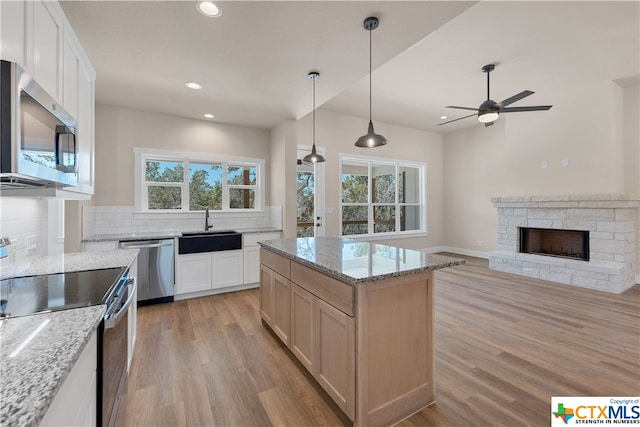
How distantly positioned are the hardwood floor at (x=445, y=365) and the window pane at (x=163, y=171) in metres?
1.88

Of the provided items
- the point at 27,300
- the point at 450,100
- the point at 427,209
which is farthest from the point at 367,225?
the point at 27,300

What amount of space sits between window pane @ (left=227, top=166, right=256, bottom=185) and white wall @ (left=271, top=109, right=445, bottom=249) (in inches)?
16.5

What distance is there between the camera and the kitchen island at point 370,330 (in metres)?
1.50

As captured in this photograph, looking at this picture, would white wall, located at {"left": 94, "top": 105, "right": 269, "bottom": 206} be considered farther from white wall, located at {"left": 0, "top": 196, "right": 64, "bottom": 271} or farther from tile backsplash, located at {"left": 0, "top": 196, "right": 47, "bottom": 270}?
tile backsplash, located at {"left": 0, "top": 196, "right": 47, "bottom": 270}

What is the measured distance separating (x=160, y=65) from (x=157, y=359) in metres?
2.72

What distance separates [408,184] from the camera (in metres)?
6.68

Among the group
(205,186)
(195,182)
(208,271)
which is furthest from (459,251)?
(195,182)

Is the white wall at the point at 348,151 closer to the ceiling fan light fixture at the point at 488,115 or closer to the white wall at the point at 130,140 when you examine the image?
the white wall at the point at 130,140

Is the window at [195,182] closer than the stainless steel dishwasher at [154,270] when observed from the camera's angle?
No

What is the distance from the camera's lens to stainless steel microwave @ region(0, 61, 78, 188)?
987mm

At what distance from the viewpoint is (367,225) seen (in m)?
5.95

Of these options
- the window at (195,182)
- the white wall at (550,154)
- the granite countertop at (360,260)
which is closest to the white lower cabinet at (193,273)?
the window at (195,182)

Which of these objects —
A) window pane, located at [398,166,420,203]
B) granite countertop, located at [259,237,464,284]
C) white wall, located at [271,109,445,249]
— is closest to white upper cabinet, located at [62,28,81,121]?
granite countertop, located at [259,237,464,284]

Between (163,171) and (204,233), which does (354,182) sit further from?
(163,171)
